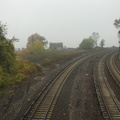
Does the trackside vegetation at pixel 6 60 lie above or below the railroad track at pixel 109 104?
above

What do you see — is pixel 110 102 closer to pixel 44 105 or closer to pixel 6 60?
pixel 44 105

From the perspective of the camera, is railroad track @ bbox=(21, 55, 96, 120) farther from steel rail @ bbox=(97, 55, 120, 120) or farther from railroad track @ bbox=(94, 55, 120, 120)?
steel rail @ bbox=(97, 55, 120, 120)

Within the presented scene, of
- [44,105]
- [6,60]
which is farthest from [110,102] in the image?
[6,60]

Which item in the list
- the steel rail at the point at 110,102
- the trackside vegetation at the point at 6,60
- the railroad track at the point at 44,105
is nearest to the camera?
the steel rail at the point at 110,102

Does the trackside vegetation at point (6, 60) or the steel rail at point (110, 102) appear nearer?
the steel rail at point (110, 102)

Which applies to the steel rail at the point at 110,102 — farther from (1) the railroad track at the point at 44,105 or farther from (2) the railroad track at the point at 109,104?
(1) the railroad track at the point at 44,105

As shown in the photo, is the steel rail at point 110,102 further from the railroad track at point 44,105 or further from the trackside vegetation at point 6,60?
the trackside vegetation at point 6,60

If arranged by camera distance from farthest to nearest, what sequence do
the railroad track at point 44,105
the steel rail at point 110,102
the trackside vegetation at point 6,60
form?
the trackside vegetation at point 6,60 → the railroad track at point 44,105 → the steel rail at point 110,102

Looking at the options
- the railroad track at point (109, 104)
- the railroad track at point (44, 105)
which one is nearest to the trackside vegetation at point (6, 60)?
the railroad track at point (44, 105)

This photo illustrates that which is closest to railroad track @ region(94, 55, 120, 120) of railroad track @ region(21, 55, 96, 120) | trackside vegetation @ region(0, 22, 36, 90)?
railroad track @ region(21, 55, 96, 120)

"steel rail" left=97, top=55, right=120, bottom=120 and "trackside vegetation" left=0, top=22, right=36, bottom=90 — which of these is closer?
"steel rail" left=97, top=55, right=120, bottom=120

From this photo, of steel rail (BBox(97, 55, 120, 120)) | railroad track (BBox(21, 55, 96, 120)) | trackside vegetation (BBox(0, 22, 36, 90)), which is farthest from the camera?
trackside vegetation (BBox(0, 22, 36, 90))

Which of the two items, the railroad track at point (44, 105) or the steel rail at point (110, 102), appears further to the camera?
the railroad track at point (44, 105)

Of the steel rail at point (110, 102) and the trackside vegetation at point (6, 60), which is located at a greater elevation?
the trackside vegetation at point (6, 60)
